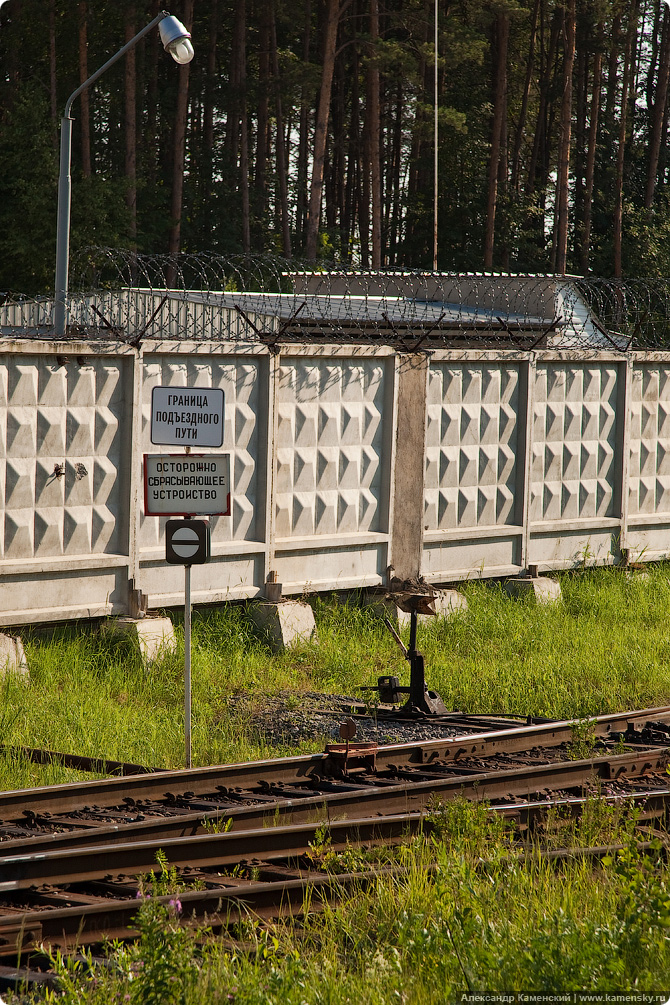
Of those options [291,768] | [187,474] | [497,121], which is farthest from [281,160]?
[291,768]

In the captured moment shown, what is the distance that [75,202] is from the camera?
32.9 m

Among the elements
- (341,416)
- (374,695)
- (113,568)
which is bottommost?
(374,695)

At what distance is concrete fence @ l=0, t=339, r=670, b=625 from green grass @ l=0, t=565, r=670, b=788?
0.43 m

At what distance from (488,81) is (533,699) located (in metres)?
43.3

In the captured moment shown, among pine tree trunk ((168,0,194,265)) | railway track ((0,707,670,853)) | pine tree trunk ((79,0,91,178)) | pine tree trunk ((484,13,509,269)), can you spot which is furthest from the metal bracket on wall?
pine tree trunk ((484,13,509,269))

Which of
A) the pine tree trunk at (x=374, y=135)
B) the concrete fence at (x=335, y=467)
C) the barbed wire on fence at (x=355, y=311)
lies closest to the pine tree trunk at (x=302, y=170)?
the pine tree trunk at (x=374, y=135)

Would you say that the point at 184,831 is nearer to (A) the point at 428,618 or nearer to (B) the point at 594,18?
(A) the point at 428,618

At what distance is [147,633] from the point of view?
1083 centimetres

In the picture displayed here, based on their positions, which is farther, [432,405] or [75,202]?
[75,202]

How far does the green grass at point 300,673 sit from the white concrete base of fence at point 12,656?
0.43ft

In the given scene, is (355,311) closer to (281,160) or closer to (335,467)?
(335,467)

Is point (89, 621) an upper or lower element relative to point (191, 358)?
lower

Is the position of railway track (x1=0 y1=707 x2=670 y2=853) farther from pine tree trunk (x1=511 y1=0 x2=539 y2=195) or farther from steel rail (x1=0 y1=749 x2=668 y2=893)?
pine tree trunk (x1=511 y1=0 x2=539 y2=195)

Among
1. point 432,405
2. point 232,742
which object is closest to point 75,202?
point 432,405
